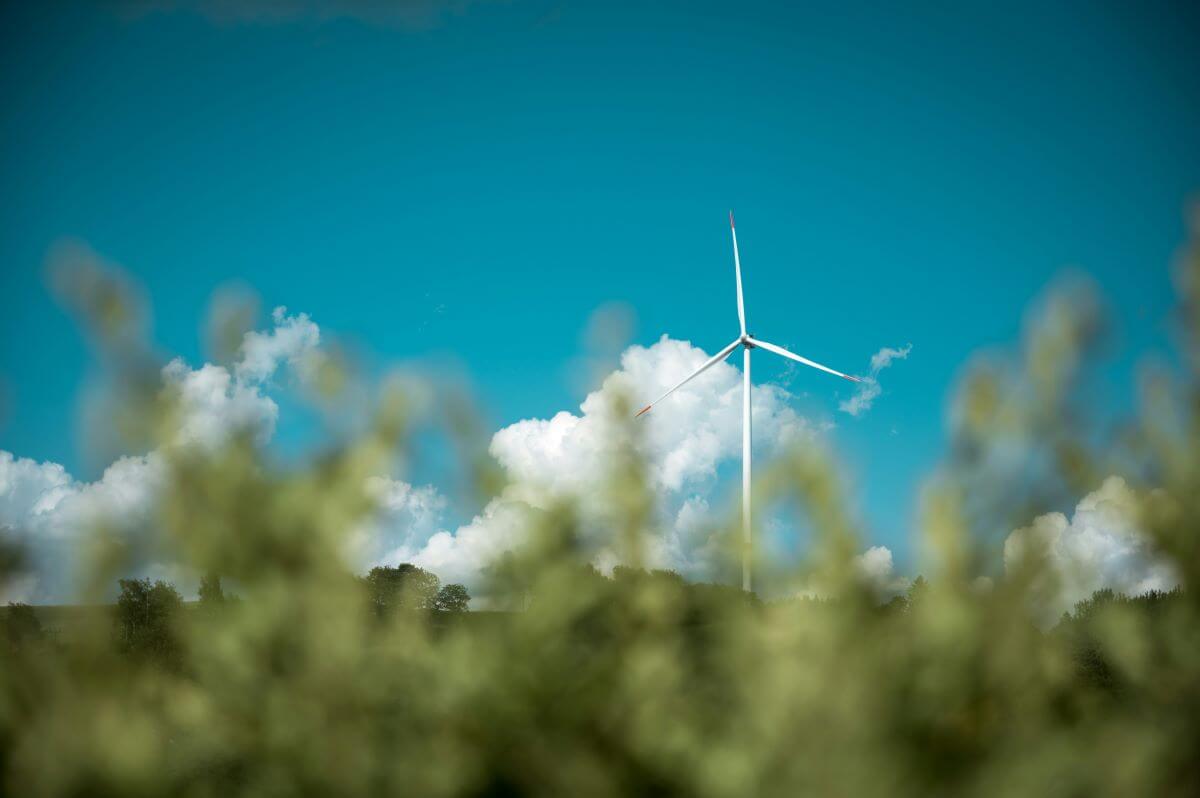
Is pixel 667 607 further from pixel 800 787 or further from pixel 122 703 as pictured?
pixel 122 703

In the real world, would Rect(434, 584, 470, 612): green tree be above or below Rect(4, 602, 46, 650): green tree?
above

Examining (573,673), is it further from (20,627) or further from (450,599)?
(20,627)

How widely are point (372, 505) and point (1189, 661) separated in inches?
120

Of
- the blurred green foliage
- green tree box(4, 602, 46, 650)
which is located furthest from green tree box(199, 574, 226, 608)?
green tree box(4, 602, 46, 650)

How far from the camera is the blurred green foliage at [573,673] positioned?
216 cm

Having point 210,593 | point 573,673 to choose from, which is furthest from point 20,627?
point 573,673

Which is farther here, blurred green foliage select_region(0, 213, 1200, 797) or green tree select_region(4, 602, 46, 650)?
green tree select_region(4, 602, 46, 650)

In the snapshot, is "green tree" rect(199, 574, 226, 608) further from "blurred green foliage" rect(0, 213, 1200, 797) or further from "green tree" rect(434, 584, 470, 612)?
"green tree" rect(434, 584, 470, 612)

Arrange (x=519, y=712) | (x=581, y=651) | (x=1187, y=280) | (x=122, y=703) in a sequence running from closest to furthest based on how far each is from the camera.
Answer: (x=122, y=703)
(x=519, y=712)
(x=581, y=651)
(x=1187, y=280)

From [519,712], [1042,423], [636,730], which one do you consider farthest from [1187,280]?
[519,712]

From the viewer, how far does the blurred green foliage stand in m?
2.16

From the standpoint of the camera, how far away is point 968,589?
2.41 metres

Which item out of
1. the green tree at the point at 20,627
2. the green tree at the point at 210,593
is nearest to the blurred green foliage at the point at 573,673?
the green tree at the point at 210,593

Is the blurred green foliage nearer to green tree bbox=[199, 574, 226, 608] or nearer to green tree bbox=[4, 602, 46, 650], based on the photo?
green tree bbox=[199, 574, 226, 608]
